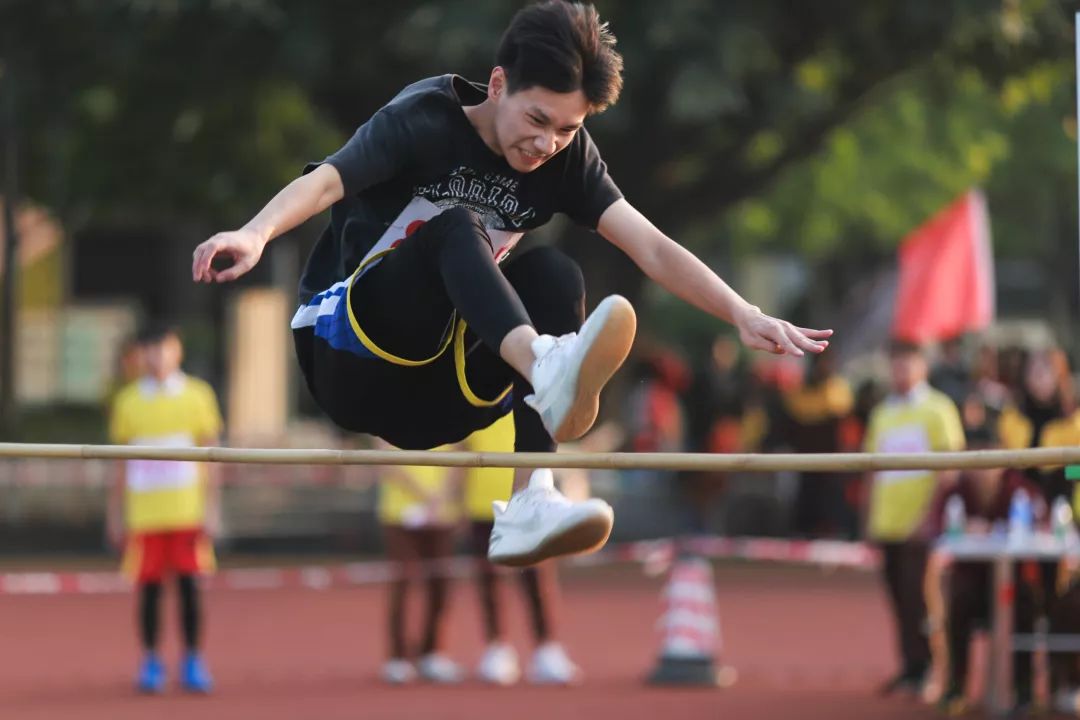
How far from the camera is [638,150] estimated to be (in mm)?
18812

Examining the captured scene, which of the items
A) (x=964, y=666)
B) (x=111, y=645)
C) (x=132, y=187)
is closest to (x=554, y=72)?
(x=964, y=666)

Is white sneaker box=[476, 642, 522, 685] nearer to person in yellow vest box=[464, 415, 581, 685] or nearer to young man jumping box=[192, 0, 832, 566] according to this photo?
person in yellow vest box=[464, 415, 581, 685]

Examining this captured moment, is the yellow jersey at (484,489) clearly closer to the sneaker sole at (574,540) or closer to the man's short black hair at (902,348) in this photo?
the man's short black hair at (902,348)

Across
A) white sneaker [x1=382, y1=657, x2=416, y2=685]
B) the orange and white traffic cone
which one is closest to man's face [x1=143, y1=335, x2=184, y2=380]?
white sneaker [x1=382, y1=657, x2=416, y2=685]

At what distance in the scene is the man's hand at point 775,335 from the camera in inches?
211

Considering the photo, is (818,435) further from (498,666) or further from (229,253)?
(229,253)

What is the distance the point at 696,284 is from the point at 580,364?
814 millimetres

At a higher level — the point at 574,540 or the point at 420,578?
the point at 574,540

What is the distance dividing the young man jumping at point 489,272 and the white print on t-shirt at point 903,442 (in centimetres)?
517

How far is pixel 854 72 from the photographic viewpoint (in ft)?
62.0

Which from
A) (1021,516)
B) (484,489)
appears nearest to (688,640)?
(484,489)

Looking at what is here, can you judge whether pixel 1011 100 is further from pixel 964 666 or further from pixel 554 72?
pixel 554 72

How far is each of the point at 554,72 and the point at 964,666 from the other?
600cm

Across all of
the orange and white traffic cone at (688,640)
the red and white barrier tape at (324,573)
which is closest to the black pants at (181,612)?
the orange and white traffic cone at (688,640)
